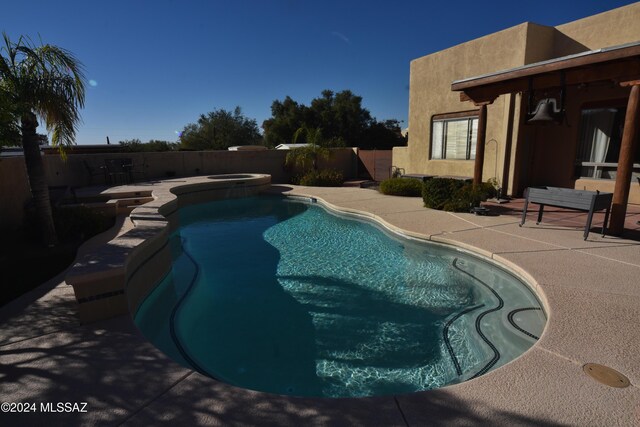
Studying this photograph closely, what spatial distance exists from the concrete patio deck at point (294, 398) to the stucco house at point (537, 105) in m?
4.53

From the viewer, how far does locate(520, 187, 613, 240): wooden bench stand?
20.9ft

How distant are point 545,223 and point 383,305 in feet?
17.2

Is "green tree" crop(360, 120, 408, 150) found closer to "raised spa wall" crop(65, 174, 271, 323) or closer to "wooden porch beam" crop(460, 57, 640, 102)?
"wooden porch beam" crop(460, 57, 640, 102)

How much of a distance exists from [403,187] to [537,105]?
188 inches

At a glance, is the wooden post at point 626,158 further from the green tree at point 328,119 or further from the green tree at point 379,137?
the green tree at point 379,137

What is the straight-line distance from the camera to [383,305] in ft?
16.5

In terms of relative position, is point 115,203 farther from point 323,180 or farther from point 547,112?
point 547,112

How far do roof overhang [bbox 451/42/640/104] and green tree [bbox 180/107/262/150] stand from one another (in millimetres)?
28803

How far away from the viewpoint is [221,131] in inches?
1430

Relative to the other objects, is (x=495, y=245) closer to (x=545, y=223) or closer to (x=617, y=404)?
Result: (x=545, y=223)

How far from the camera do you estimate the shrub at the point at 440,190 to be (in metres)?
9.78

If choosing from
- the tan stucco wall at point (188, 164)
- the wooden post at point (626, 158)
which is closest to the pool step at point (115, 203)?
the tan stucco wall at point (188, 164)

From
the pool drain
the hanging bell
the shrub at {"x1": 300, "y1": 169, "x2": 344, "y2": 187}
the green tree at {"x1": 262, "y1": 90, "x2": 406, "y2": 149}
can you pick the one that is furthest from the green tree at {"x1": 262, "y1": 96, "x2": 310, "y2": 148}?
the pool drain

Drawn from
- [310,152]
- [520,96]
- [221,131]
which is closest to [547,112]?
[520,96]
